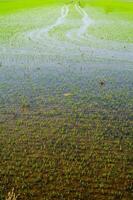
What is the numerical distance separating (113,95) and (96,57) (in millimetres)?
11868

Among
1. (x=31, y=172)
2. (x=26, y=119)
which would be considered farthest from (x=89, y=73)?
(x=31, y=172)

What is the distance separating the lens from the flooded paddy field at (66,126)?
406 inches

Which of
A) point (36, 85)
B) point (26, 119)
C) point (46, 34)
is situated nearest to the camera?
point (26, 119)

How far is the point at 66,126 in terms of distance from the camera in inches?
569

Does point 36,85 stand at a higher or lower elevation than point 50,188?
lower

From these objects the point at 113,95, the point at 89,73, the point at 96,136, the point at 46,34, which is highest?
the point at 96,136

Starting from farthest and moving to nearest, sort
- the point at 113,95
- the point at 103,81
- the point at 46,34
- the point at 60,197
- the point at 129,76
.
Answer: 1. the point at 46,34
2. the point at 129,76
3. the point at 103,81
4. the point at 113,95
5. the point at 60,197

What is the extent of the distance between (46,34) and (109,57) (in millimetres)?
15902

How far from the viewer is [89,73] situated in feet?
78.2

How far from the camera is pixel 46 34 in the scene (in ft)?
144

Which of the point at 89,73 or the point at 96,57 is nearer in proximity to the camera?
the point at 89,73

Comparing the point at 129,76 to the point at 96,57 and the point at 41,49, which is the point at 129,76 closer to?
the point at 96,57

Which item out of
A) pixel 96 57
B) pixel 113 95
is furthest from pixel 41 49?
pixel 113 95

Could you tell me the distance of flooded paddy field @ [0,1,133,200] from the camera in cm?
1032
